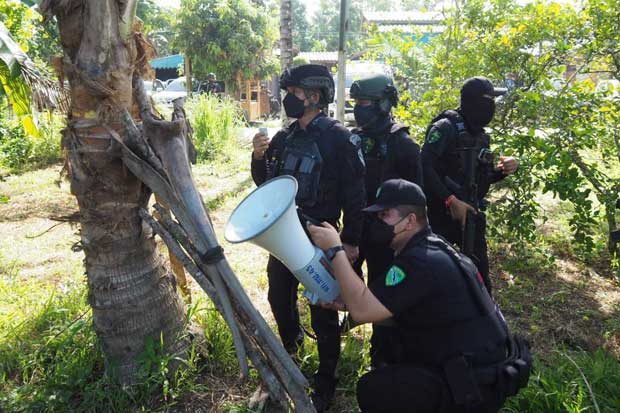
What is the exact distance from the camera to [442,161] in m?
3.61

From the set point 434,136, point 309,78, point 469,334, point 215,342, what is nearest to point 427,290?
point 469,334

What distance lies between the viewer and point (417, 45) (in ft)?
16.3

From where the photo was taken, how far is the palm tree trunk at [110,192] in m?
2.38

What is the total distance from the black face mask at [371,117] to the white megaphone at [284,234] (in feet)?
4.14

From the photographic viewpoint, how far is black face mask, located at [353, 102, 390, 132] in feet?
10.8

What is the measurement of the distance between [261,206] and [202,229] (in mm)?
345

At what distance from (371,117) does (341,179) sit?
0.71 meters

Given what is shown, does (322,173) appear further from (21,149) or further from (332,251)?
(21,149)

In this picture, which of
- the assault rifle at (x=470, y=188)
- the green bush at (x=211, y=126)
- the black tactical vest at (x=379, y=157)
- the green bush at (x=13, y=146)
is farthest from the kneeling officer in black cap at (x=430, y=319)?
the green bush at (x=13, y=146)

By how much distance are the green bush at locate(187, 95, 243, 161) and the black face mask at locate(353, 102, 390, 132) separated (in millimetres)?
6625

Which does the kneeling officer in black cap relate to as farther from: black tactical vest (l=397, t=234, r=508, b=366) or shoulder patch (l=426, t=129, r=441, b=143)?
shoulder patch (l=426, t=129, r=441, b=143)

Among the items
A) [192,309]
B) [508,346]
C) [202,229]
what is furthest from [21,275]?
[508,346]

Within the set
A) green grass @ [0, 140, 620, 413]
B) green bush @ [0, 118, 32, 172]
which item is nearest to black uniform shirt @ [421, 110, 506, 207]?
green grass @ [0, 140, 620, 413]

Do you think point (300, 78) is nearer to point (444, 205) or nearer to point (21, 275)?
point (444, 205)
